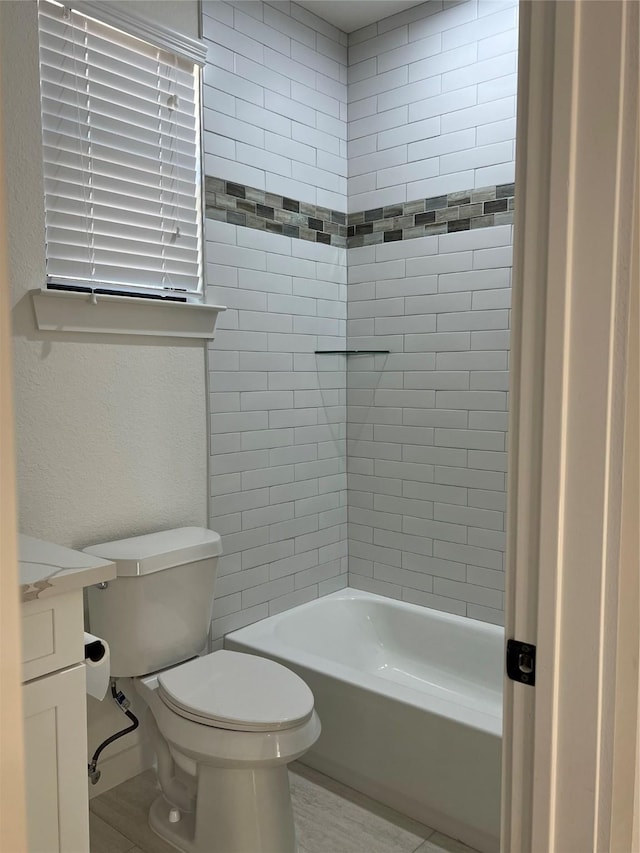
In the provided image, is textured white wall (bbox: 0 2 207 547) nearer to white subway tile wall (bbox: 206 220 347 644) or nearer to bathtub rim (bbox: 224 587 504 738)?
white subway tile wall (bbox: 206 220 347 644)

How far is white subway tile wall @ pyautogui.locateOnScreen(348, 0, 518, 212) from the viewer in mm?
2463

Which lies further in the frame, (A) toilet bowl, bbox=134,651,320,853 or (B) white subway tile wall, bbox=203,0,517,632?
(B) white subway tile wall, bbox=203,0,517,632

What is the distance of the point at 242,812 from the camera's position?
1840 mm

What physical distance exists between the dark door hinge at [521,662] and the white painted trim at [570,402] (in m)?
0.01

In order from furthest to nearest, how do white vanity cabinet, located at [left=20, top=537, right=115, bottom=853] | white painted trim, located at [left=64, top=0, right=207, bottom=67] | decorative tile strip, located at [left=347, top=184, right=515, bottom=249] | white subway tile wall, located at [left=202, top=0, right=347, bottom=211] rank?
decorative tile strip, located at [left=347, top=184, right=515, bottom=249]
white subway tile wall, located at [left=202, top=0, right=347, bottom=211]
white painted trim, located at [left=64, top=0, right=207, bottom=67]
white vanity cabinet, located at [left=20, top=537, right=115, bottom=853]

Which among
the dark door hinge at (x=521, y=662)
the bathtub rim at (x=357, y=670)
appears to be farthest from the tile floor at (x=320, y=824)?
the dark door hinge at (x=521, y=662)

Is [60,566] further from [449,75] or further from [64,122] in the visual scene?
[449,75]

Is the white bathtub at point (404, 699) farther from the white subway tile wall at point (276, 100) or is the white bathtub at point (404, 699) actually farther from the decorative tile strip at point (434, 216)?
the white subway tile wall at point (276, 100)

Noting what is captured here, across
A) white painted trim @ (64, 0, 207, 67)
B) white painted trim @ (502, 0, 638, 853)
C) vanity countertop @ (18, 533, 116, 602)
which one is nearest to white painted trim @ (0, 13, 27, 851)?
white painted trim @ (502, 0, 638, 853)

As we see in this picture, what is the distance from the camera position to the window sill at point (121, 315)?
75.8 inches

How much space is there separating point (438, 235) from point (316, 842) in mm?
2106

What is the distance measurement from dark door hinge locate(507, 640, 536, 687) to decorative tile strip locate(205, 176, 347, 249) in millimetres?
1870

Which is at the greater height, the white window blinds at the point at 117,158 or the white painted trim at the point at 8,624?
the white window blinds at the point at 117,158

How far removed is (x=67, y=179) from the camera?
1.98 metres
